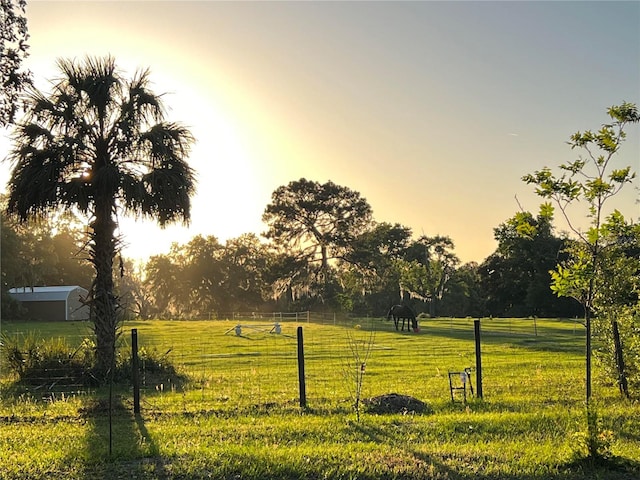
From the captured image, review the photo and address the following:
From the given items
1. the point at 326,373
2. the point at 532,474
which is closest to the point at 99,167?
the point at 326,373

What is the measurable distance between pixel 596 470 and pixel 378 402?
3.86 metres

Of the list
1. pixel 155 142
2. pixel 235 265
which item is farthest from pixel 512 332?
pixel 235 265

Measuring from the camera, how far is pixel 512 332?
107ft

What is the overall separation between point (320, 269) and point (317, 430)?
4528 centimetres

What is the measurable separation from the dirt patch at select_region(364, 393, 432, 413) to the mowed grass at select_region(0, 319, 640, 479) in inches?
9.6

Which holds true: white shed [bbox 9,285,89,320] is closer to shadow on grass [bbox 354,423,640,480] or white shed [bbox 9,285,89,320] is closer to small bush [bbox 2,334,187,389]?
small bush [bbox 2,334,187,389]

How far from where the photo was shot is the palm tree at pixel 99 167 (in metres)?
14.0

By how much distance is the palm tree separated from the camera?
1404 cm

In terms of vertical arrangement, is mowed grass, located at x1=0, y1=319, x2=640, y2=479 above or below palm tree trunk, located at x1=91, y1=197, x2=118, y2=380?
below

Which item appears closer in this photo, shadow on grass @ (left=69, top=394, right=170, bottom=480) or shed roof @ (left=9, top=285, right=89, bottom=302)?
shadow on grass @ (left=69, top=394, right=170, bottom=480)

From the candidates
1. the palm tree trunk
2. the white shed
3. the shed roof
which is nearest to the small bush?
the palm tree trunk

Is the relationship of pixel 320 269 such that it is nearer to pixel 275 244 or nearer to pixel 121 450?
pixel 275 244

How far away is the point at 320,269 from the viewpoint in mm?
53156

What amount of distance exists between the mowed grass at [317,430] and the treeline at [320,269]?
108ft
